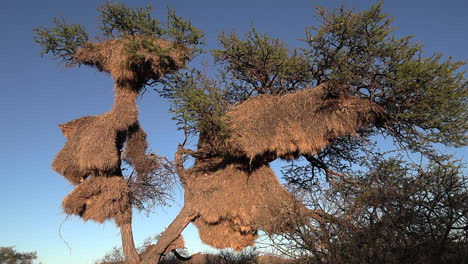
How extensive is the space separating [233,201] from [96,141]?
15.7ft

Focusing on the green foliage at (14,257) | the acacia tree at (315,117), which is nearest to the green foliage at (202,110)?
the acacia tree at (315,117)

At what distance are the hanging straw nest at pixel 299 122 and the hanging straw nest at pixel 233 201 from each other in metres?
0.93

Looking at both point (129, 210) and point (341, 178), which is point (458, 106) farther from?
point (129, 210)

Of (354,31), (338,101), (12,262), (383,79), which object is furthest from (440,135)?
(12,262)

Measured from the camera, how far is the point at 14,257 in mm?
25734

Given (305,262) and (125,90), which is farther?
(125,90)

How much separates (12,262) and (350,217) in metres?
24.7

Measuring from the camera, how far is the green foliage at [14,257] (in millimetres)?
25047

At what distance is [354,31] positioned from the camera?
496 inches

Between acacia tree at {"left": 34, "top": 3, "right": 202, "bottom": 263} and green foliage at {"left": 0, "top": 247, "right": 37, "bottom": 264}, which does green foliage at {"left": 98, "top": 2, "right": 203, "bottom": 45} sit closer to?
acacia tree at {"left": 34, "top": 3, "right": 202, "bottom": 263}

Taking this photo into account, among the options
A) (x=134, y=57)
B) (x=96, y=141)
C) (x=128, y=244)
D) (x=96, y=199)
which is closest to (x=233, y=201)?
(x=128, y=244)

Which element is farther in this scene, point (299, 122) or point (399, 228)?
point (299, 122)

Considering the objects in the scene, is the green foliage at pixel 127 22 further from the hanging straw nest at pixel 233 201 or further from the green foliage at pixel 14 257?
the green foliage at pixel 14 257

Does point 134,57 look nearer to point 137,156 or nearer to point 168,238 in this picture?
point 137,156
